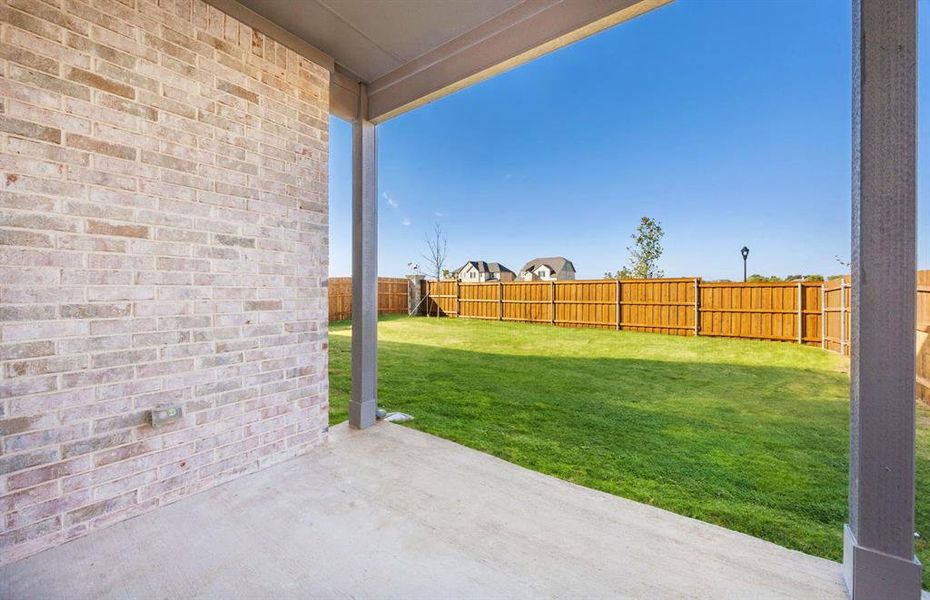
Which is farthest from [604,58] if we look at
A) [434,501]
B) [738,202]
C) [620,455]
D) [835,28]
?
[434,501]

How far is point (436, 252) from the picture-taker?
2130 cm

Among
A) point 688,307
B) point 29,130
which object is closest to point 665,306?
point 688,307

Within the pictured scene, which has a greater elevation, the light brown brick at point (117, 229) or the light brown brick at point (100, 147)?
the light brown brick at point (100, 147)

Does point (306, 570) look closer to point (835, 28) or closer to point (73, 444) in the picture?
point (73, 444)

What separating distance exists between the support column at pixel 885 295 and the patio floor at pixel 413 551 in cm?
28

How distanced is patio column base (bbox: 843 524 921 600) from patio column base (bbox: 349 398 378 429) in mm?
2911

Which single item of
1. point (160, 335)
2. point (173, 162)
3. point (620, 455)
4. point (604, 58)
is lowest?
point (620, 455)

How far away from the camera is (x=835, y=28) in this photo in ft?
26.9

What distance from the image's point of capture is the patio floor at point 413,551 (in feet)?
4.52

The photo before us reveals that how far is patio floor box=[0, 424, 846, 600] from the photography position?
1.38 metres

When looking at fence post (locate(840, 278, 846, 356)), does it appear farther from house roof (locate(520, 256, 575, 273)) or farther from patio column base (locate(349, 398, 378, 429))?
house roof (locate(520, 256, 575, 273))

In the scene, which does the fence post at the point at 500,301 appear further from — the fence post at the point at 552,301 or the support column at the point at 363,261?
the support column at the point at 363,261

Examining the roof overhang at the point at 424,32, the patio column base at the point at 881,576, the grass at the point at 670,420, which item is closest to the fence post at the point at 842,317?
the grass at the point at 670,420

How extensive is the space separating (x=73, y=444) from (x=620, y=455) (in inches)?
126
